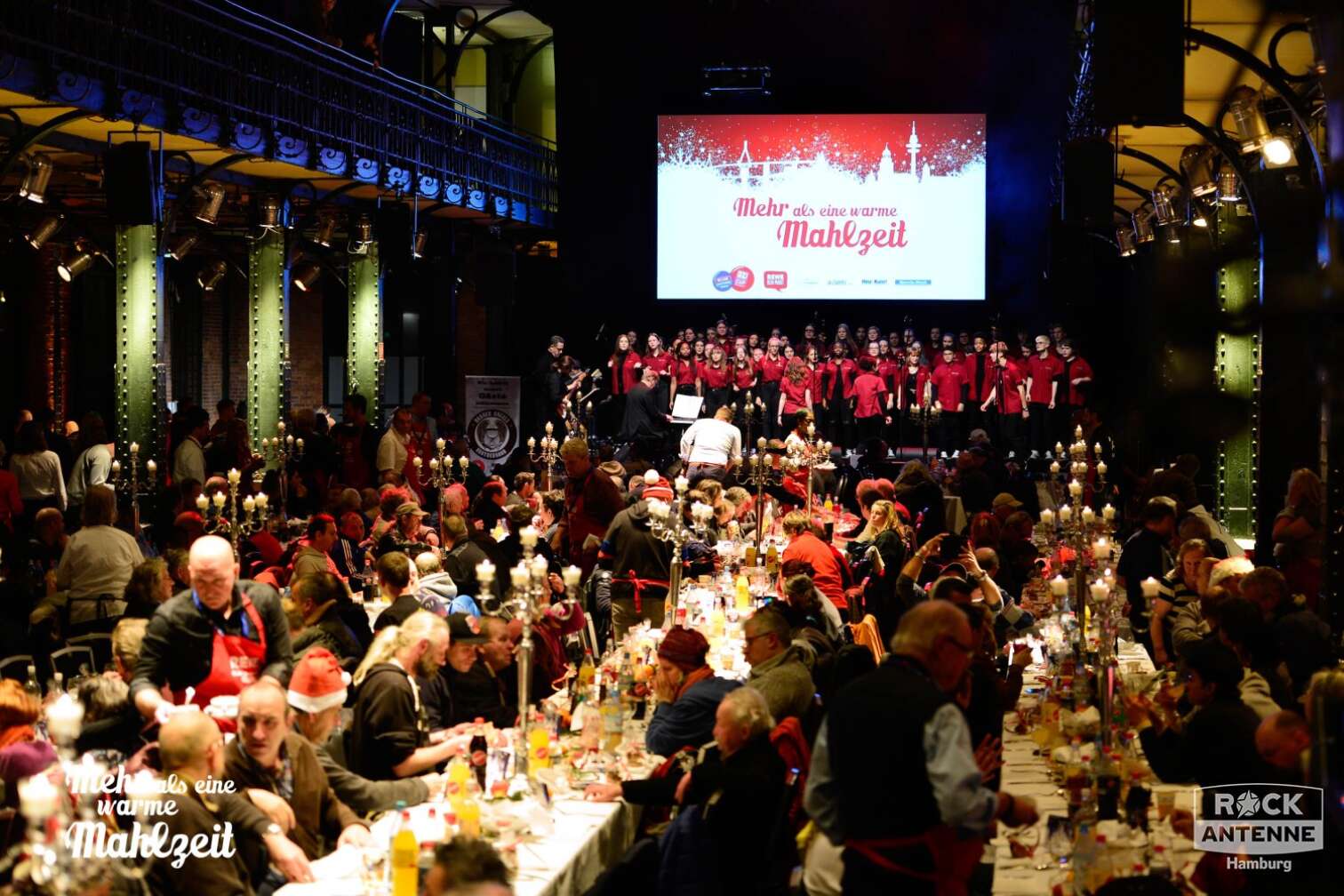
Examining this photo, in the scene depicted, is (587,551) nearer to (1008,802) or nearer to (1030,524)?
(1030,524)

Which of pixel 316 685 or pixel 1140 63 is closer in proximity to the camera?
pixel 316 685

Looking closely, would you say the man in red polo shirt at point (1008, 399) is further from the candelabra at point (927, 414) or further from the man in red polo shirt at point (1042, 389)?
the candelabra at point (927, 414)

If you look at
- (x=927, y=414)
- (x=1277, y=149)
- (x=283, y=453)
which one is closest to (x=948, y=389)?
(x=927, y=414)

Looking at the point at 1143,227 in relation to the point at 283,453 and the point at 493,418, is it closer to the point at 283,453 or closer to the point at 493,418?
the point at 493,418

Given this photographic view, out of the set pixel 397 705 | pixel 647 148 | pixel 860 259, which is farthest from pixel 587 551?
pixel 647 148

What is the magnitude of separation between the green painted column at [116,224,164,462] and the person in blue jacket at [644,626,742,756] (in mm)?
9584

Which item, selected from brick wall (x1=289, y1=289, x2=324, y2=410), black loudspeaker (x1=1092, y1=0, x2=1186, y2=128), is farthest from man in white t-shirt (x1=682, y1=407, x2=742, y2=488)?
brick wall (x1=289, y1=289, x2=324, y2=410)

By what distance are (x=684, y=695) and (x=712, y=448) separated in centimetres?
845

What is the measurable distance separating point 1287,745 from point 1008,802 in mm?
1084

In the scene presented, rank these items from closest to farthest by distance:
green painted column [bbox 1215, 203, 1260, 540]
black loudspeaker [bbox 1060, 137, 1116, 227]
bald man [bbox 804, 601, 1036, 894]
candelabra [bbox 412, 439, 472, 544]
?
bald man [bbox 804, 601, 1036, 894] → candelabra [bbox 412, 439, 472, 544] → black loudspeaker [bbox 1060, 137, 1116, 227] → green painted column [bbox 1215, 203, 1260, 540]

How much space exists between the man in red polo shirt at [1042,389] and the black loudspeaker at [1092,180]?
7.51 m

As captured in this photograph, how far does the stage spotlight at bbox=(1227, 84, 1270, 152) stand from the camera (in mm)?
9672

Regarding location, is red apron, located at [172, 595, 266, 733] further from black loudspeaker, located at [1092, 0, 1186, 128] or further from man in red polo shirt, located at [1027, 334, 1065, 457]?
man in red polo shirt, located at [1027, 334, 1065, 457]

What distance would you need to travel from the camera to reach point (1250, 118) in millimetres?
9734
